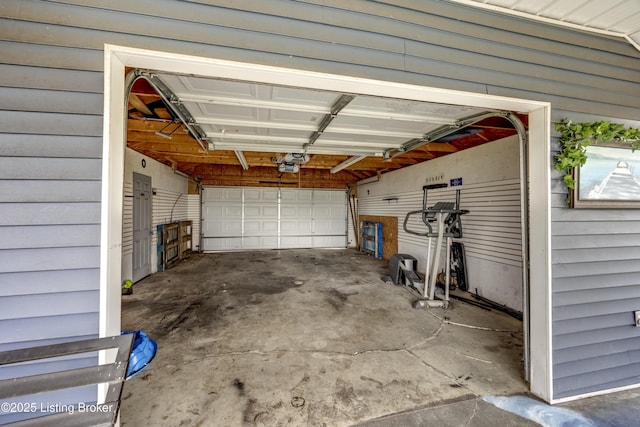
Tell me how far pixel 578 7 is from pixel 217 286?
5333 mm

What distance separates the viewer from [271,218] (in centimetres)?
855

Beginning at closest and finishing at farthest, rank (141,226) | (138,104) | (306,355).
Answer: (306,355) → (138,104) → (141,226)

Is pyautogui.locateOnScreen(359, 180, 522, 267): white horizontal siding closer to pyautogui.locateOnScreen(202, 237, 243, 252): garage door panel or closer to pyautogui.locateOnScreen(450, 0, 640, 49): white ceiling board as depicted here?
pyautogui.locateOnScreen(450, 0, 640, 49): white ceiling board

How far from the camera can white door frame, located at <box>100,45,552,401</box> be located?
1154 mm

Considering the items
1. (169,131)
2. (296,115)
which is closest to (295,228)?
(169,131)

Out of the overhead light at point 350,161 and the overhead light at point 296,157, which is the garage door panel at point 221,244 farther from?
the overhead light at point 296,157

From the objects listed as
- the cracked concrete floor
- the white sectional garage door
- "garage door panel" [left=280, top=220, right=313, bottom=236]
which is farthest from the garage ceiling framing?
"garage door panel" [left=280, top=220, right=313, bottom=236]

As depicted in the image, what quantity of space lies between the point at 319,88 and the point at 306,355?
7.51ft

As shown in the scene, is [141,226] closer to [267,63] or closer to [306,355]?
[306,355]

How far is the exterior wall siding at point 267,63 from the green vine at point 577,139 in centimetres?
14

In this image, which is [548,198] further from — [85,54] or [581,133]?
[85,54]

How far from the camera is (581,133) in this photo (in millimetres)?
1772

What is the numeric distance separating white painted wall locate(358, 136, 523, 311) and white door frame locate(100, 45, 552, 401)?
1847 millimetres

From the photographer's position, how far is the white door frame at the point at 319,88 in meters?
1.15
